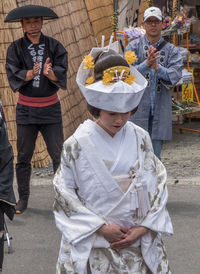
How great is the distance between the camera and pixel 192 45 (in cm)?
1071

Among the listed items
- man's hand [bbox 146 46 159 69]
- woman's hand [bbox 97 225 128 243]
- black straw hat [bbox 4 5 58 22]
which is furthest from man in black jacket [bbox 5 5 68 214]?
woman's hand [bbox 97 225 128 243]

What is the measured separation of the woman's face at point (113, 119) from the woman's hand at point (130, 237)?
491 millimetres

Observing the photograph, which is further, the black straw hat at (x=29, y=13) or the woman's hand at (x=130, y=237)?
the black straw hat at (x=29, y=13)

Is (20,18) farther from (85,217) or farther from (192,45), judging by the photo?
(192,45)

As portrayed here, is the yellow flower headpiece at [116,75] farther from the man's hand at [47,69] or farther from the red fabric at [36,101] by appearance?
the red fabric at [36,101]

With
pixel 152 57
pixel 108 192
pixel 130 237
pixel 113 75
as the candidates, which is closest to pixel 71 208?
pixel 108 192

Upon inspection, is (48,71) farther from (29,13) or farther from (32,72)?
(29,13)

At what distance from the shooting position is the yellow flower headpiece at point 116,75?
9.59 ft

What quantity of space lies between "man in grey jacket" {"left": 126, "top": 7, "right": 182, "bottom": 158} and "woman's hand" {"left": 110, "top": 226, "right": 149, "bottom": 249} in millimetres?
2807

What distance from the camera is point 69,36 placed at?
915 centimetres

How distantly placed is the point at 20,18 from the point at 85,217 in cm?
320

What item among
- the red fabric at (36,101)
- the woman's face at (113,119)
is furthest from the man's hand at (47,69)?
the woman's face at (113,119)

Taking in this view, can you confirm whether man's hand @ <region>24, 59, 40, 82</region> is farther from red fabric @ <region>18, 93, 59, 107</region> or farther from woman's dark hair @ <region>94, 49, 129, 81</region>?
woman's dark hair @ <region>94, 49, 129, 81</region>

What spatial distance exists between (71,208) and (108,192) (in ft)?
0.65
